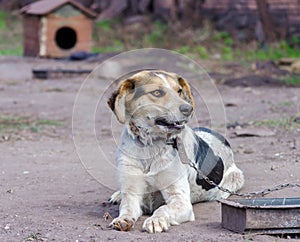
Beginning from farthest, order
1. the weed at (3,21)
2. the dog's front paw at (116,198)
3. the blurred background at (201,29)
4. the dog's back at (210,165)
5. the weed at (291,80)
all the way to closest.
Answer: the weed at (3,21) < the blurred background at (201,29) < the weed at (291,80) < the dog's front paw at (116,198) < the dog's back at (210,165)

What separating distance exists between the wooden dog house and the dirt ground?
154 inches

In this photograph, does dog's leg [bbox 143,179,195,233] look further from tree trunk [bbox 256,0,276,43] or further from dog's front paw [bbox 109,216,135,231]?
tree trunk [bbox 256,0,276,43]

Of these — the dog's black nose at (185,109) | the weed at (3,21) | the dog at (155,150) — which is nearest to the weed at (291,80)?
the dog at (155,150)

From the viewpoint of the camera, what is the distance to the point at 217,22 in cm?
1805

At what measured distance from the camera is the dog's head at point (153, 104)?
471cm

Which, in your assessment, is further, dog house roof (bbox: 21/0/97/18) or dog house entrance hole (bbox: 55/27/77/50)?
dog house entrance hole (bbox: 55/27/77/50)

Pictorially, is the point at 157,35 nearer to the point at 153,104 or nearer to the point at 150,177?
the point at 150,177

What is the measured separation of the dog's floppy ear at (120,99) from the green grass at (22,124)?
428cm

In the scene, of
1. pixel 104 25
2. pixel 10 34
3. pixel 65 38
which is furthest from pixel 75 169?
pixel 10 34

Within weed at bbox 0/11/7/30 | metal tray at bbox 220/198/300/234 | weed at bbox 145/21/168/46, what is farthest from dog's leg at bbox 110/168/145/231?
→ weed at bbox 0/11/7/30

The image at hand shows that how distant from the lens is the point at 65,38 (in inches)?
681

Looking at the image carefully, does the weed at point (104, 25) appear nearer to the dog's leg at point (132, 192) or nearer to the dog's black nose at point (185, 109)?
the dog's leg at point (132, 192)

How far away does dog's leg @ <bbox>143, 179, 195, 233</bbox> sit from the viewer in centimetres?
459

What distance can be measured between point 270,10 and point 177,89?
40.2ft
